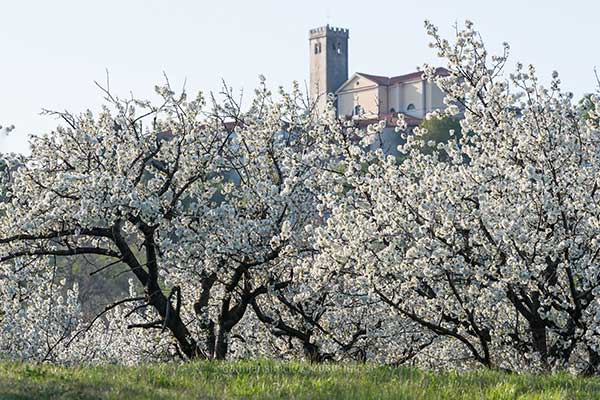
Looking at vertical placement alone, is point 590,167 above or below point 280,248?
above

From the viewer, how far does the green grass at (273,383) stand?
28.8ft

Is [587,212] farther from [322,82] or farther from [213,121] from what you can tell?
[322,82]

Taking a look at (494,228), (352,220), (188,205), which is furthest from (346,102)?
(494,228)

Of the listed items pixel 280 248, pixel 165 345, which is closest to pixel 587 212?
pixel 280 248

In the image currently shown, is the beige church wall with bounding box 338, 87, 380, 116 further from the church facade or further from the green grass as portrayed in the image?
the green grass

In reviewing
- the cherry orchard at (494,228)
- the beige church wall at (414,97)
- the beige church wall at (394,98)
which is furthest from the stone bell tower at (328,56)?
the cherry orchard at (494,228)

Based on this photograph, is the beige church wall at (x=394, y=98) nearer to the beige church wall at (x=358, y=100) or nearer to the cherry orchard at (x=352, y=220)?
the beige church wall at (x=358, y=100)

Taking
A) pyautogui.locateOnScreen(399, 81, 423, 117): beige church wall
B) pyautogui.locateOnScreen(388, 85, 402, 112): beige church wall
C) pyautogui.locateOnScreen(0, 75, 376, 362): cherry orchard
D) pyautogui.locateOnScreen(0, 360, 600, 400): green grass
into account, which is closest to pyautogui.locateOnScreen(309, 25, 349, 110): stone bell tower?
pyautogui.locateOnScreen(388, 85, 402, 112): beige church wall

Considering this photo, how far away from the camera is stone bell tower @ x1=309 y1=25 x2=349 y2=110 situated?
140625 mm

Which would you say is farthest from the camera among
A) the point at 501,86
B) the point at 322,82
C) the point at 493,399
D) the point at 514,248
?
the point at 322,82

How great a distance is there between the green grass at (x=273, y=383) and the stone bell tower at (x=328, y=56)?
129268 millimetres

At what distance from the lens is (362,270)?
14.7 m

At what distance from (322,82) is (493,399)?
438 ft

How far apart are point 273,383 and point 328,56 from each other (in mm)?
134480
